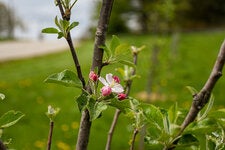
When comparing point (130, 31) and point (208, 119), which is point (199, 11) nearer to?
point (130, 31)

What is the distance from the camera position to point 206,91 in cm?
92

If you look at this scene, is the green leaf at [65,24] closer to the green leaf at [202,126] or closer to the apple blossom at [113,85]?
the apple blossom at [113,85]

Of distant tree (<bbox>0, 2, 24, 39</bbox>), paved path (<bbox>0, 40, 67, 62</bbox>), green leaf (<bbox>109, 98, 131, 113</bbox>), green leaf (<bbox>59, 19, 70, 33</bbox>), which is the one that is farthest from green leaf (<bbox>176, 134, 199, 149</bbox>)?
distant tree (<bbox>0, 2, 24, 39</bbox>)

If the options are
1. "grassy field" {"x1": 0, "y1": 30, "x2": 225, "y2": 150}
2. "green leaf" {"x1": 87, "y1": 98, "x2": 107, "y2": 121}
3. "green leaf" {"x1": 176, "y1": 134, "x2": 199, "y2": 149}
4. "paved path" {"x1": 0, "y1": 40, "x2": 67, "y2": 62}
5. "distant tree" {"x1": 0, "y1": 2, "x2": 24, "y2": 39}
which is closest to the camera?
"green leaf" {"x1": 87, "y1": 98, "x2": 107, "y2": 121}

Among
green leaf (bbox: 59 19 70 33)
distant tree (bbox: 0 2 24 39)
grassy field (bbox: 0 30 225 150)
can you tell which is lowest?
distant tree (bbox: 0 2 24 39)

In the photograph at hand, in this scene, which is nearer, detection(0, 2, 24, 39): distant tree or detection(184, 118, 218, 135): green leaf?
detection(184, 118, 218, 135): green leaf

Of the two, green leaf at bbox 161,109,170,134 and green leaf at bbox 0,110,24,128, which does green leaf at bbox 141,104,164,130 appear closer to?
green leaf at bbox 161,109,170,134

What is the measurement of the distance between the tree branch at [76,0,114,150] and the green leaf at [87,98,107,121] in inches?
2.6

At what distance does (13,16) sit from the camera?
144ft

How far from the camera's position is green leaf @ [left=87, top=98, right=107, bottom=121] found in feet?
2.88

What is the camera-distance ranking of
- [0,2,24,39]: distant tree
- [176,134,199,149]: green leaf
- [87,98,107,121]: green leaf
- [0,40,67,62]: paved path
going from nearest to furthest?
[87,98,107,121]: green leaf, [176,134,199,149]: green leaf, [0,40,67,62]: paved path, [0,2,24,39]: distant tree

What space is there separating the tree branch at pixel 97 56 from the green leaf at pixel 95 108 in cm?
7

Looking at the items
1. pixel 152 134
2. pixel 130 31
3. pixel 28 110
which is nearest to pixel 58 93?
pixel 28 110

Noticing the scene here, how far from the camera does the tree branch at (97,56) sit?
0.96 m
